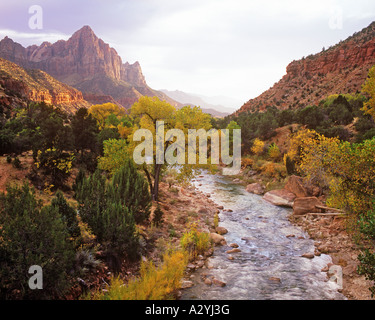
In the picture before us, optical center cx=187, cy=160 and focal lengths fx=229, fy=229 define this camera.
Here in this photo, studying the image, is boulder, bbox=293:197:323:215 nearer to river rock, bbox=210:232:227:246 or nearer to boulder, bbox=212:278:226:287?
river rock, bbox=210:232:227:246

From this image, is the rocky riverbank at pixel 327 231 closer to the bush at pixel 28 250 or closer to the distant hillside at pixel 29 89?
the bush at pixel 28 250

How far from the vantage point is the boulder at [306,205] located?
20688 mm

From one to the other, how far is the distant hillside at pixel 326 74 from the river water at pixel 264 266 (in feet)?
205

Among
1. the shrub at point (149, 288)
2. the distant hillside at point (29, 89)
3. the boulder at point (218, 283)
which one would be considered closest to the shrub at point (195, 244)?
the boulder at point (218, 283)

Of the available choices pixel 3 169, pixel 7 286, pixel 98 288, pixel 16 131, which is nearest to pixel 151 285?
pixel 98 288

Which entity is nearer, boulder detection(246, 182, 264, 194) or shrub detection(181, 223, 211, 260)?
shrub detection(181, 223, 211, 260)

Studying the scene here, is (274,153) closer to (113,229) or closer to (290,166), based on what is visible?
(290,166)

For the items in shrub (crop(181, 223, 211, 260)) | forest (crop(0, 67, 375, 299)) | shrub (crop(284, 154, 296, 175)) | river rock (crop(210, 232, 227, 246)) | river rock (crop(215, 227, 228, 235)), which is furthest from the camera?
shrub (crop(284, 154, 296, 175))

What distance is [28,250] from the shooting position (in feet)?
24.1

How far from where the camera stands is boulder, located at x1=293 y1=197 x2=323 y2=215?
67.9 ft

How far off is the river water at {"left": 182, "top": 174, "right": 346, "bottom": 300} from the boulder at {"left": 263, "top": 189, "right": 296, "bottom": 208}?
284 centimetres

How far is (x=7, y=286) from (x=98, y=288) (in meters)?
2.79

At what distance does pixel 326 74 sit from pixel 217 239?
287 feet

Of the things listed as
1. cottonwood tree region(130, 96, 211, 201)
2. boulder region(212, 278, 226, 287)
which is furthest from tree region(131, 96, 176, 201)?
boulder region(212, 278, 226, 287)
